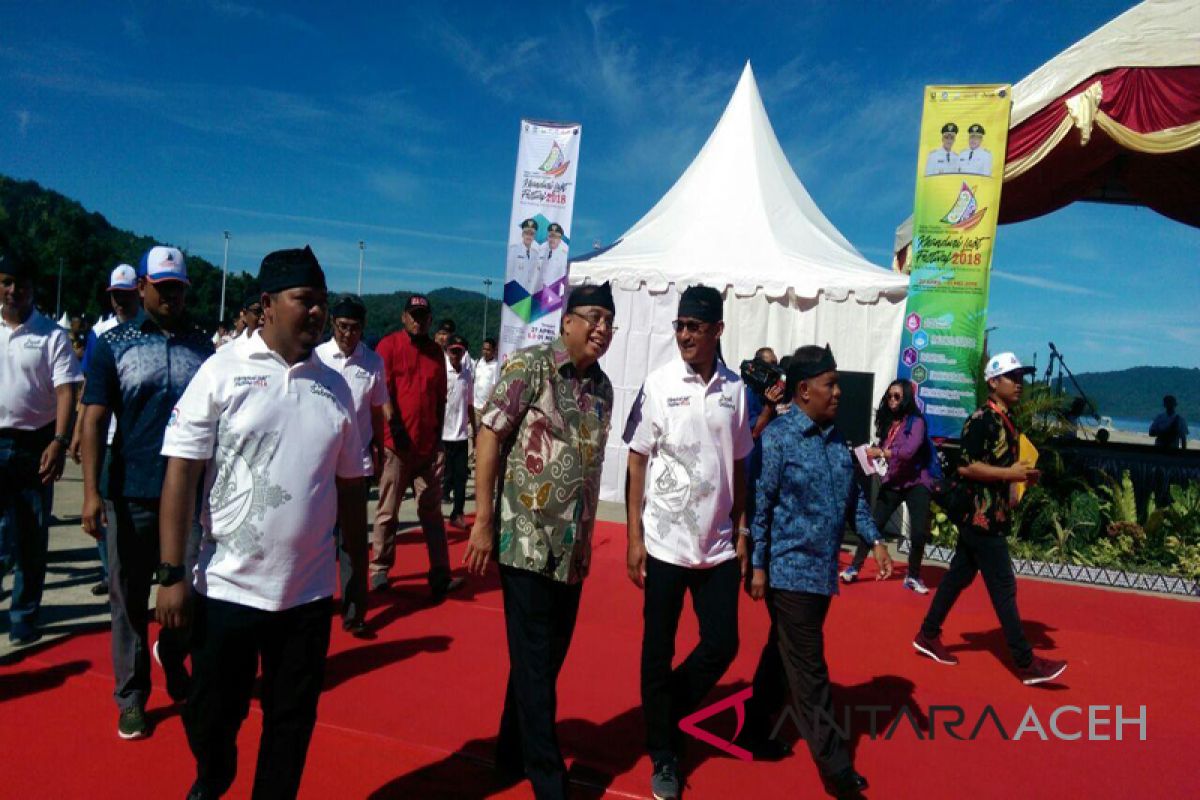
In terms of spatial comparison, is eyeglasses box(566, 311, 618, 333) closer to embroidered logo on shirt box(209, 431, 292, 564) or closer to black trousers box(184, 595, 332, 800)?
embroidered logo on shirt box(209, 431, 292, 564)

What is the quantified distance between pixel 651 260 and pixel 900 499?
4.36 metres

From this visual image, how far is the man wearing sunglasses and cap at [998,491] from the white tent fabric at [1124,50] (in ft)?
16.9

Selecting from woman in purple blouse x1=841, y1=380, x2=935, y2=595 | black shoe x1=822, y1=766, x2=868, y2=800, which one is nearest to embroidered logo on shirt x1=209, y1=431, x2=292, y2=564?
black shoe x1=822, y1=766, x2=868, y2=800

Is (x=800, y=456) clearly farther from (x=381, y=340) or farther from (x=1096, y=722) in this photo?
(x=381, y=340)

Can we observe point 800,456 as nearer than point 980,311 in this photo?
Yes

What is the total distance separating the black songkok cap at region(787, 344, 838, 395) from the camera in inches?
121

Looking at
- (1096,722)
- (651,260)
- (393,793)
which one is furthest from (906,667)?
(651,260)

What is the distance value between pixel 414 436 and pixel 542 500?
2.70m

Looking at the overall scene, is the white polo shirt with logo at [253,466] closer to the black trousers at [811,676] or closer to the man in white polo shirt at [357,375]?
the black trousers at [811,676]

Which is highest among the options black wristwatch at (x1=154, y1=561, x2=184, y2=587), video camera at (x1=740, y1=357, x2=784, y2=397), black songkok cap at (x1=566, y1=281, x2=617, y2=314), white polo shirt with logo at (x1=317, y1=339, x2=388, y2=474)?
black songkok cap at (x1=566, y1=281, x2=617, y2=314)

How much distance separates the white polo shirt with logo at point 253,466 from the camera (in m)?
2.04

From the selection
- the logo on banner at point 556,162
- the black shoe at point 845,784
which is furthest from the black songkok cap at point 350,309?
the logo on banner at point 556,162

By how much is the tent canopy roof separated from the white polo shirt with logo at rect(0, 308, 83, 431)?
19.3 ft

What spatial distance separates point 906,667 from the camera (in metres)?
4.53
